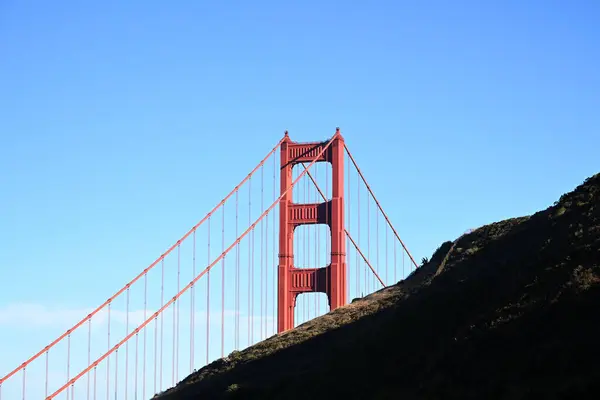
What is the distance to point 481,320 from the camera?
3444 cm

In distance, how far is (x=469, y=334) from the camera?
33.6 meters

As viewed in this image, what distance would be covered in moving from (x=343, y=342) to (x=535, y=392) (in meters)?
17.5

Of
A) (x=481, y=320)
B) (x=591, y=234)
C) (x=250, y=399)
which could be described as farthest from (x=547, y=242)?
(x=250, y=399)

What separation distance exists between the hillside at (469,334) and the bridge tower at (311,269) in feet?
23.1

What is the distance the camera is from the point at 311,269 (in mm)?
63438

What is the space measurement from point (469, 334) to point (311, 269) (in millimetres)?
Result: 30212

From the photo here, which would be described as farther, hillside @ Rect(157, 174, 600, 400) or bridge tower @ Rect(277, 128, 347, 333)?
bridge tower @ Rect(277, 128, 347, 333)

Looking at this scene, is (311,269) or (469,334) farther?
(311,269)

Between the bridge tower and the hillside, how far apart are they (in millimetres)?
7032

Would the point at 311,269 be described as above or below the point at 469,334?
above

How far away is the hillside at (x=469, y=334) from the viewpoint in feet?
94.5

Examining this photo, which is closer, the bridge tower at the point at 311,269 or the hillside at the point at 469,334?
the hillside at the point at 469,334

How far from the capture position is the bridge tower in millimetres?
62219

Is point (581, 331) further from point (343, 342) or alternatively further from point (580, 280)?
point (343, 342)
